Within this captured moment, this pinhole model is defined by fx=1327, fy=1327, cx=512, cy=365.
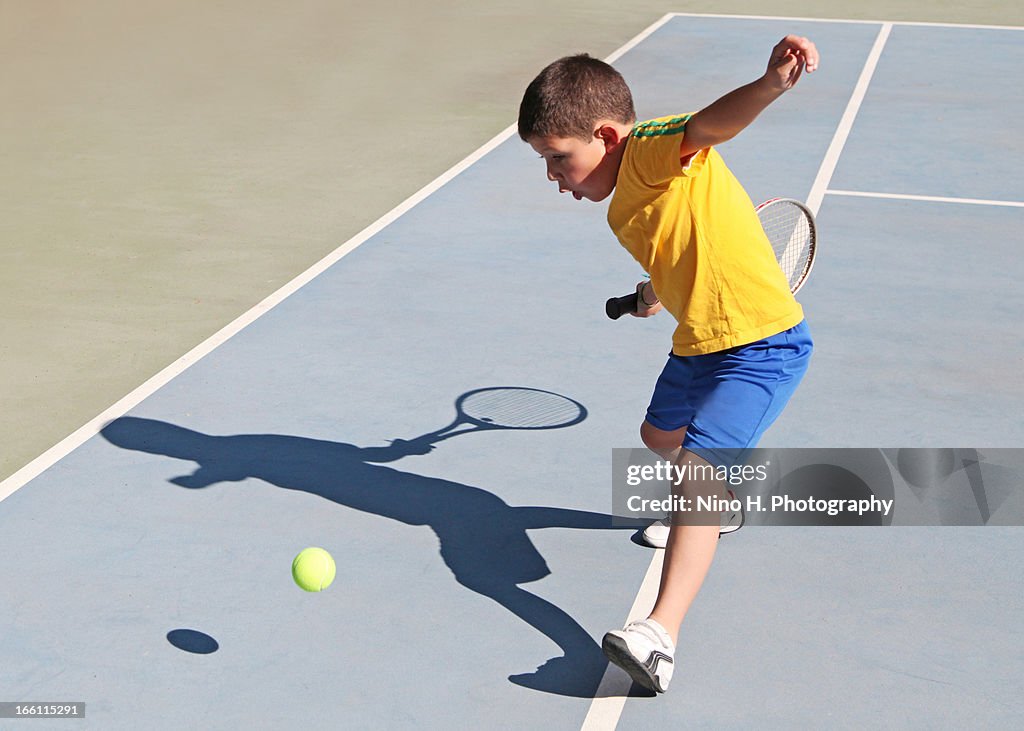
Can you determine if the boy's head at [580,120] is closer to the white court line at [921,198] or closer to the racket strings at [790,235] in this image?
the racket strings at [790,235]

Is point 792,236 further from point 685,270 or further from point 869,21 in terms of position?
point 869,21

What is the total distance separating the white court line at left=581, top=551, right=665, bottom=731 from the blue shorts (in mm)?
639

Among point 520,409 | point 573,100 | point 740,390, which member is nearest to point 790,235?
point 520,409

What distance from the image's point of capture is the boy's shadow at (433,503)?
13.3 feet

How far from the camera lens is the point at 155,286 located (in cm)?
683

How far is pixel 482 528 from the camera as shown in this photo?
4.63 meters

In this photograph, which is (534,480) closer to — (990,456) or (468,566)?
(468,566)

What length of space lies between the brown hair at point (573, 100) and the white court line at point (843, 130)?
4407mm

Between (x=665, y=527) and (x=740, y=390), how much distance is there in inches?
36.4

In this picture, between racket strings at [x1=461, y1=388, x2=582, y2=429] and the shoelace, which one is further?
racket strings at [x1=461, y1=388, x2=582, y2=429]

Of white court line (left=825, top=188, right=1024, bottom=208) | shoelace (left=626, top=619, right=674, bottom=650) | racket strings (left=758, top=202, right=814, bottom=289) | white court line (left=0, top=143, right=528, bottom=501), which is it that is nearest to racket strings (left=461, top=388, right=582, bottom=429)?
racket strings (left=758, top=202, right=814, bottom=289)

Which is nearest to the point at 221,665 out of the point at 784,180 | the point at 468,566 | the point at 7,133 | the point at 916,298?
the point at 468,566

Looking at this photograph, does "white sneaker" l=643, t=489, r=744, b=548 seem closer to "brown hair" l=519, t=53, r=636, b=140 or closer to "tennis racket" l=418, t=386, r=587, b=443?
"tennis racket" l=418, t=386, r=587, b=443

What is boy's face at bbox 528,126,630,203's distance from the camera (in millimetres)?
3662
